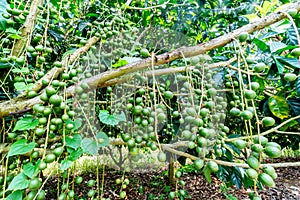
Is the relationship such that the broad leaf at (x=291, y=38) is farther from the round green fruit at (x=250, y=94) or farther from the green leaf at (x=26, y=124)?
the green leaf at (x=26, y=124)

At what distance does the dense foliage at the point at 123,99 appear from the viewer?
0.62 metres

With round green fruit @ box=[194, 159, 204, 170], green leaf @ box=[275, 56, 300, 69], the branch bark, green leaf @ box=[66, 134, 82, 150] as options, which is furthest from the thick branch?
green leaf @ box=[275, 56, 300, 69]

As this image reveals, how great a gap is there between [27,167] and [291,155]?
7.28m

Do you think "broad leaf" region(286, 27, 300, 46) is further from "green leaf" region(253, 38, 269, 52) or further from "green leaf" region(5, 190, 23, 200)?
"green leaf" region(5, 190, 23, 200)

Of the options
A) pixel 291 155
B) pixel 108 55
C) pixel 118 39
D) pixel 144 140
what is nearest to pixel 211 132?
pixel 144 140

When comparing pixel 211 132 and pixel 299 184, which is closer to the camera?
pixel 211 132

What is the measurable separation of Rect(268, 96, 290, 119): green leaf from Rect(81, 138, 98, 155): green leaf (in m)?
0.83

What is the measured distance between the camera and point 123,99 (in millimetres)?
961

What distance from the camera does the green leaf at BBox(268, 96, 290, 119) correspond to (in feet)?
3.32

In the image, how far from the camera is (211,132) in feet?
2.38

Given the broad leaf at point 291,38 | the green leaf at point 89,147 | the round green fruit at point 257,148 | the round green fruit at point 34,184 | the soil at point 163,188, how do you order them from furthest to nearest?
the soil at point 163,188 < the broad leaf at point 291,38 < the green leaf at point 89,147 < the round green fruit at point 34,184 < the round green fruit at point 257,148

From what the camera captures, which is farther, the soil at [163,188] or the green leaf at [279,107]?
the soil at [163,188]

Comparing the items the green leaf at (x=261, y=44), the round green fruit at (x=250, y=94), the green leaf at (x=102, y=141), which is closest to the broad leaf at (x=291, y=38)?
the green leaf at (x=261, y=44)

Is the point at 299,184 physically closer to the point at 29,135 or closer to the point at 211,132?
the point at 211,132
